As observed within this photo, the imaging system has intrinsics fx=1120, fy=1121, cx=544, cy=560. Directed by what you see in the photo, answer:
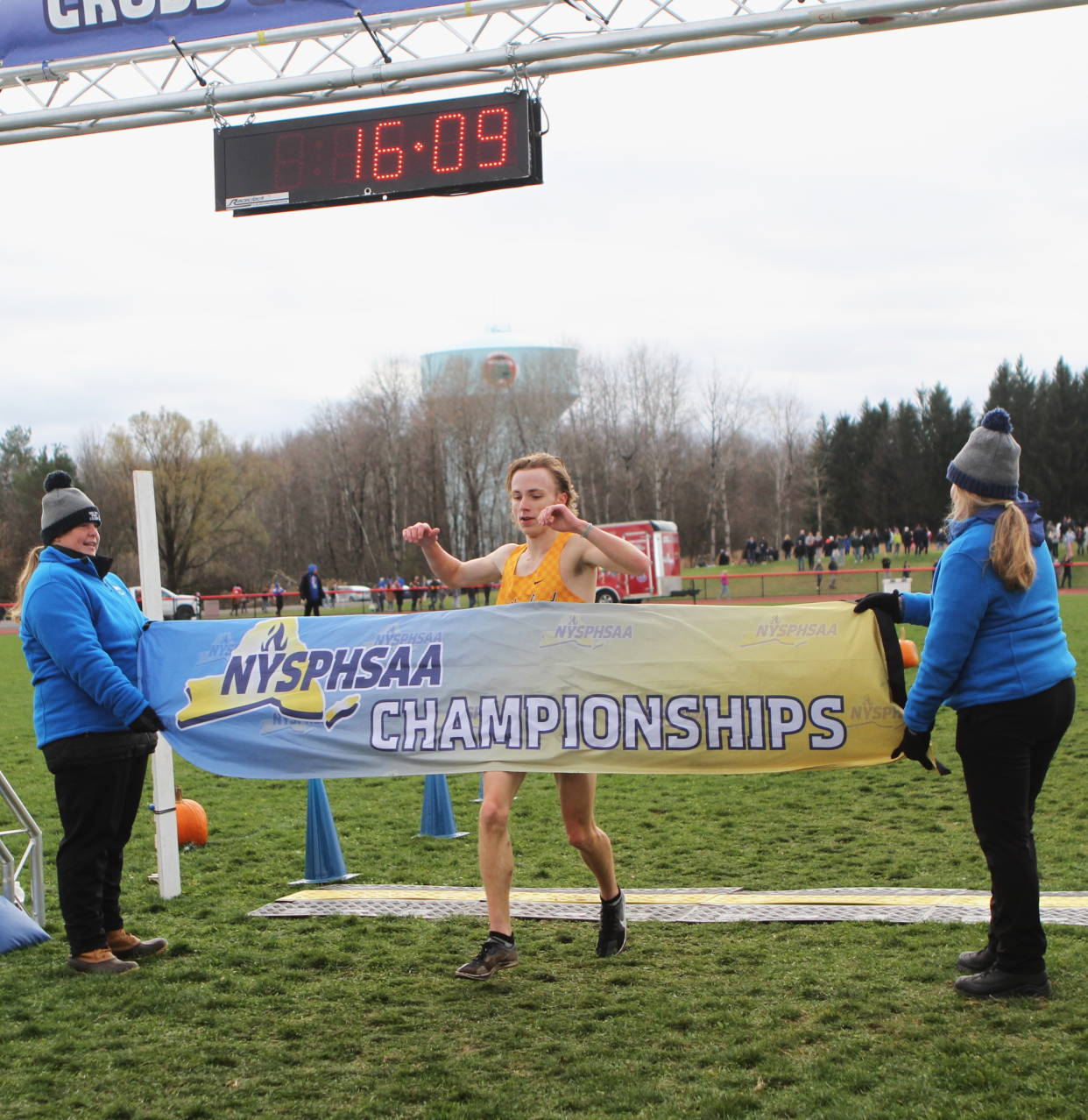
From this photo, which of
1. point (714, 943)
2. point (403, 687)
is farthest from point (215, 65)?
point (714, 943)

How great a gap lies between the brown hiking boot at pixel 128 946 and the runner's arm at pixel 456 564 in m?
2.15

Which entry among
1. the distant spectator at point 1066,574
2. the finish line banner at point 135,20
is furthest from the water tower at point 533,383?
the finish line banner at point 135,20

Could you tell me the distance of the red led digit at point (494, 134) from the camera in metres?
8.11

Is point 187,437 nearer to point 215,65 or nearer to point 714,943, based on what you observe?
point 215,65

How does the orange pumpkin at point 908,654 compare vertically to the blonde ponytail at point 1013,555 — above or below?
below

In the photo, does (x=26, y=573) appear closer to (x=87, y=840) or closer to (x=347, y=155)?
(x=87, y=840)

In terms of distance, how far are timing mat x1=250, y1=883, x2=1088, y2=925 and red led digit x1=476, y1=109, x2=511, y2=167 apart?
5080 millimetres

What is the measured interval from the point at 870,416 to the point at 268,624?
9885 centimetres

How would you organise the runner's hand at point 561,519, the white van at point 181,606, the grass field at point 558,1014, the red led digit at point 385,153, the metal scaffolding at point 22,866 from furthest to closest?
the white van at point 181,606, the red led digit at point 385,153, the metal scaffolding at point 22,866, the runner's hand at point 561,519, the grass field at point 558,1014

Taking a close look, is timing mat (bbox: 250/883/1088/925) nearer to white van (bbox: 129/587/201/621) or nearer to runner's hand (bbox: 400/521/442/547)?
runner's hand (bbox: 400/521/442/547)

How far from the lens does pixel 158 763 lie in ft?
20.0

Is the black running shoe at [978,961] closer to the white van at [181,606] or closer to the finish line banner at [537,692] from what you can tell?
the finish line banner at [537,692]

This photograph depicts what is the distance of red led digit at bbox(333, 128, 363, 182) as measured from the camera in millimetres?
8367

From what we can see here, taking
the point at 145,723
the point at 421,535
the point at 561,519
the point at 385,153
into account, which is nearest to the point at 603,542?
the point at 561,519
